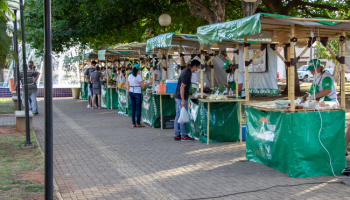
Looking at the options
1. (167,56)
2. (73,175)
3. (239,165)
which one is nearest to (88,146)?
(73,175)

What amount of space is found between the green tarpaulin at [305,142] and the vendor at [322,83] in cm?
67

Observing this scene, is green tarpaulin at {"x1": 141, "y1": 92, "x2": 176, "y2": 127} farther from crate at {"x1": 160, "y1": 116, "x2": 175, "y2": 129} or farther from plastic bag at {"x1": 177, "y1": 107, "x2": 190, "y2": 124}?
plastic bag at {"x1": 177, "y1": 107, "x2": 190, "y2": 124}

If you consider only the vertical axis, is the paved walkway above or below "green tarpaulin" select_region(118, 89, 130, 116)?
below

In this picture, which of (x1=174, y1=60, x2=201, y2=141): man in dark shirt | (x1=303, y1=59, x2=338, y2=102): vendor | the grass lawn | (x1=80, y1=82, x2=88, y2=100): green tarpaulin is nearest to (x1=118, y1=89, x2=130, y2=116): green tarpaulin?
the grass lawn

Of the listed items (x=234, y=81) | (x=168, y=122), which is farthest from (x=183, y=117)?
(x=168, y=122)

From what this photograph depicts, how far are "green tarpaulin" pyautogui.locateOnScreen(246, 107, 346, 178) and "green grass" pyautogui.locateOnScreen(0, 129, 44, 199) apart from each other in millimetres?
3677

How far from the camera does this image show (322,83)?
631 cm

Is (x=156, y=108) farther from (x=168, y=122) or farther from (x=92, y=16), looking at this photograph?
(x=92, y=16)

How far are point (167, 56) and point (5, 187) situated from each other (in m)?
7.88

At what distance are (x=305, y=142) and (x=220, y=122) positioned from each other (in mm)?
2979

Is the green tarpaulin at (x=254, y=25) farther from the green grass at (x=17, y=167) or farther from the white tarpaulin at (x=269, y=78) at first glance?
the green grass at (x=17, y=167)

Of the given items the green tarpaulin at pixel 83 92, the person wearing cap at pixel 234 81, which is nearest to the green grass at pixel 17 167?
the person wearing cap at pixel 234 81

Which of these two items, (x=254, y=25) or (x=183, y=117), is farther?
(x=183, y=117)

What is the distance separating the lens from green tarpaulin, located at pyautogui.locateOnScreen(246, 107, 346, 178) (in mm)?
5422
